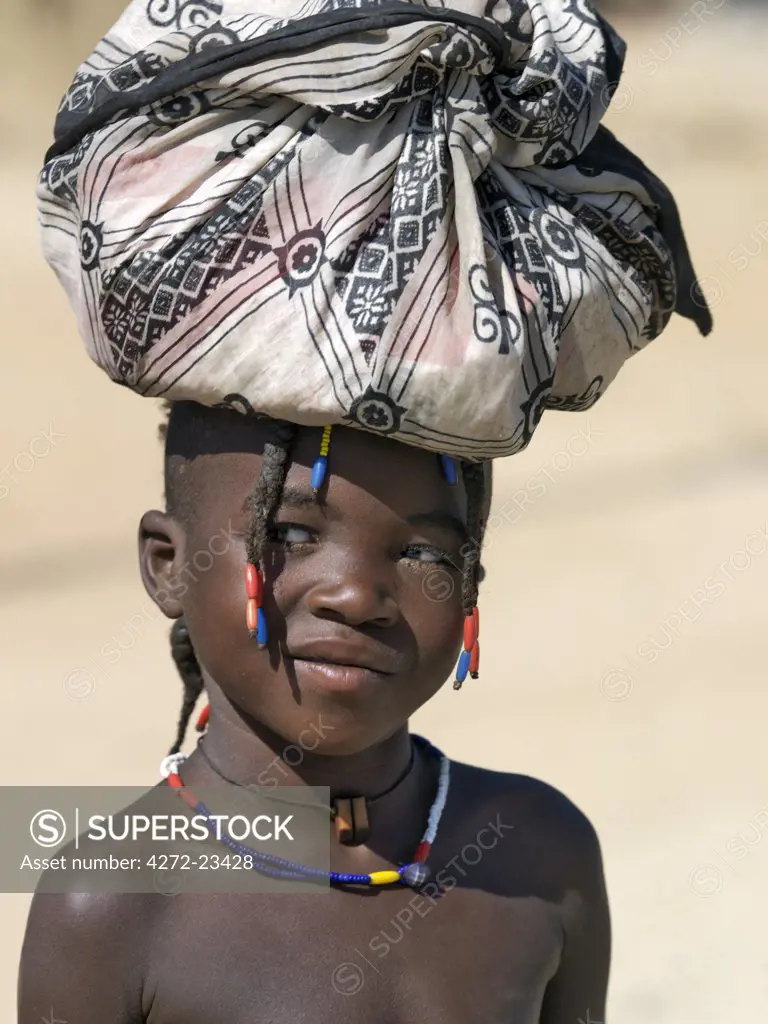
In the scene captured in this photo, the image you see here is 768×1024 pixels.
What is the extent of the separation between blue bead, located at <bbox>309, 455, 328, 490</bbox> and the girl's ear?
10.0 inches

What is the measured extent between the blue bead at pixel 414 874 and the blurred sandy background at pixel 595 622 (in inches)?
78.6

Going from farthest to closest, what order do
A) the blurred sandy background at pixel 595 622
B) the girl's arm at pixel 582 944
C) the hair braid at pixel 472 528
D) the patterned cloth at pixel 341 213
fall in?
the blurred sandy background at pixel 595 622
the girl's arm at pixel 582 944
the hair braid at pixel 472 528
the patterned cloth at pixel 341 213

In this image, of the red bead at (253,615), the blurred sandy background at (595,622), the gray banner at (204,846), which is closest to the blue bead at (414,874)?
the gray banner at (204,846)

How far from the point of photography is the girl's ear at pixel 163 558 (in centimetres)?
191

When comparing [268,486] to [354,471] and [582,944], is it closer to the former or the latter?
[354,471]

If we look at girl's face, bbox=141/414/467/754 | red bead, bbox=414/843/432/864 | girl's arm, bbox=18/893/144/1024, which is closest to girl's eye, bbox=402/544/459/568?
girl's face, bbox=141/414/467/754

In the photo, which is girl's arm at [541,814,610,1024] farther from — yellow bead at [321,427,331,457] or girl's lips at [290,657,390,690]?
yellow bead at [321,427,331,457]

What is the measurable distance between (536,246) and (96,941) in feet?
3.61

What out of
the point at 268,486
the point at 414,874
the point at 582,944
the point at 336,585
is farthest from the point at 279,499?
the point at 582,944

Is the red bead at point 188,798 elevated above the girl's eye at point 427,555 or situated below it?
below

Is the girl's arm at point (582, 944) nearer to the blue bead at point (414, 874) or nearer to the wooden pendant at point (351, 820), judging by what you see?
the blue bead at point (414, 874)

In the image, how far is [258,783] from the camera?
6.41ft

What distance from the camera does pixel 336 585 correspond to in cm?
172

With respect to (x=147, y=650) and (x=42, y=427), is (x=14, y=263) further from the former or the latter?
(x=147, y=650)
